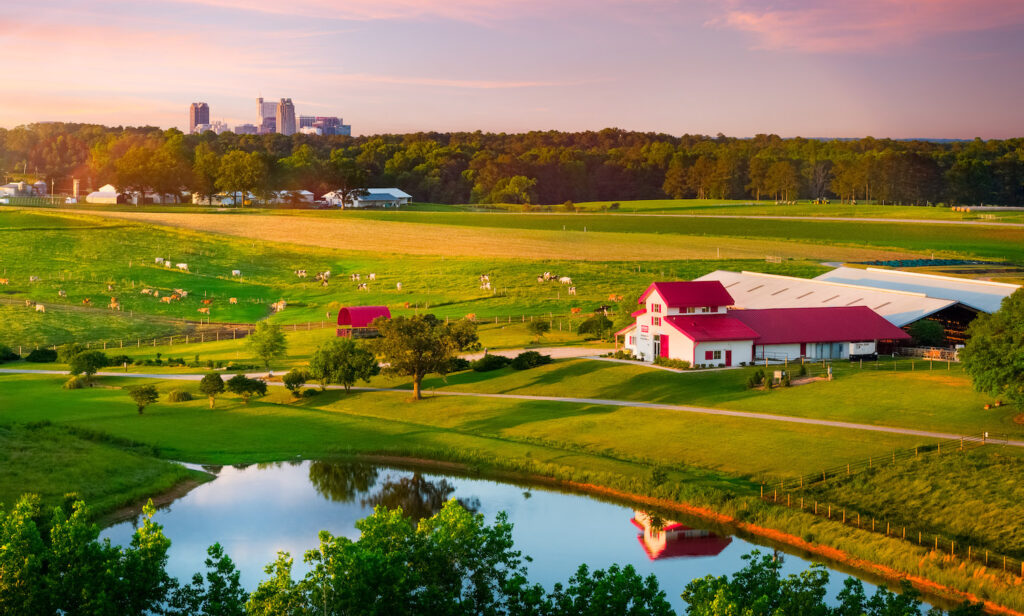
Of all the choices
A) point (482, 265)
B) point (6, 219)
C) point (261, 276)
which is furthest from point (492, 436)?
point (6, 219)

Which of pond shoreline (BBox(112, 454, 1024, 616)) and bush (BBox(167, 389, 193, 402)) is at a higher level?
bush (BBox(167, 389, 193, 402))

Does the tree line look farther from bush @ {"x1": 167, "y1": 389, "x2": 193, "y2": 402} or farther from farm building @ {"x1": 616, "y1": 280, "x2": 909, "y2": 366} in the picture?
farm building @ {"x1": 616, "y1": 280, "x2": 909, "y2": 366}

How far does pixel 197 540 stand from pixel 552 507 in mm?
15754

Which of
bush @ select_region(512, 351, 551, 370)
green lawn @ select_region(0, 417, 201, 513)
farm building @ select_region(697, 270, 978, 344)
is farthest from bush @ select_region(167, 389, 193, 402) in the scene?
farm building @ select_region(697, 270, 978, 344)

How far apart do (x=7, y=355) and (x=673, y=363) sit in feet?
183

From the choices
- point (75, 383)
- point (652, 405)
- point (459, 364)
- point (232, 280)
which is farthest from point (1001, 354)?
point (232, 280)

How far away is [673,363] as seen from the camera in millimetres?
71875

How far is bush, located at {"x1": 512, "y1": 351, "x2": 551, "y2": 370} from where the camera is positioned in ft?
247

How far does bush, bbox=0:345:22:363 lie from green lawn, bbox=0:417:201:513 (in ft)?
102

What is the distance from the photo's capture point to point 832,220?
6713 inches

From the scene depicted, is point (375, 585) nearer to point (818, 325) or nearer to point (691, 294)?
point (691, 294)

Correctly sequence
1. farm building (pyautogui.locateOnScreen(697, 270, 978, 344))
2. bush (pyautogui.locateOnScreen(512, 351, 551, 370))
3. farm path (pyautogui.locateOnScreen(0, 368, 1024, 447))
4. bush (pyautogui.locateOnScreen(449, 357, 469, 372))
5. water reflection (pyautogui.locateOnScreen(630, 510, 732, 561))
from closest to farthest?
water reflection (pyautogui.locateOnScreen(630, 510, 732, 561)), farm path (pyautogui.locateOnScreen(0, 368, 1024, 447)), bush (pyautogui.locateOnScreen(512, 351, 551, 370)), bush (pyautogui.locateOnScreen(449, 357, 469, 372)), farm building (pyautogui.locateOnScreen(697, 270, 978, 344))

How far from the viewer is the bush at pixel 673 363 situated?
71.2m

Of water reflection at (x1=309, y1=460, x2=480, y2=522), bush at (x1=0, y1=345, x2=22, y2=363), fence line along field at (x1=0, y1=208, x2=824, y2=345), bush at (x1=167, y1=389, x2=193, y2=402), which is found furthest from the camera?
fence line along field at (x1=0, y1=208, x2=824, y2=345)
